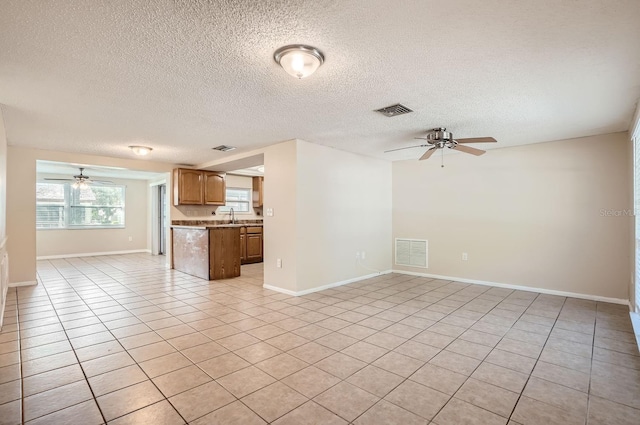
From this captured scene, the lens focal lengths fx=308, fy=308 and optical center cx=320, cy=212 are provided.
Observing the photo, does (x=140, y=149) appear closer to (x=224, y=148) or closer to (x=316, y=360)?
(x=224, y=148)

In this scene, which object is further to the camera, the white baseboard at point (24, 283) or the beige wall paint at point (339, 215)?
the white baseboard at point (24, 283)

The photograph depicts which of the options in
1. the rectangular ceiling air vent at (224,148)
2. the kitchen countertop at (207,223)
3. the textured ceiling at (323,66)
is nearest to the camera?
the textured ceiling at (323,66)

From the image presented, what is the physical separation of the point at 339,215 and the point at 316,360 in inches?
115

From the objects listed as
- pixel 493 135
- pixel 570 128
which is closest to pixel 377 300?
pixel 493 135

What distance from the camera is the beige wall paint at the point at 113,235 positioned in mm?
8180

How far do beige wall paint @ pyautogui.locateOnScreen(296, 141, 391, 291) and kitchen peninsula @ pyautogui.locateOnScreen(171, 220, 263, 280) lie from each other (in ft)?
6.20

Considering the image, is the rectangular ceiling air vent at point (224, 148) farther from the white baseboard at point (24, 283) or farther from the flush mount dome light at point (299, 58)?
the white baseboard at point (24, 283)

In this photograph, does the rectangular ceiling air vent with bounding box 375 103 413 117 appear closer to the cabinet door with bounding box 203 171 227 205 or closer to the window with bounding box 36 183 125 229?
the cabinet door with bounding box 203 171 227 205

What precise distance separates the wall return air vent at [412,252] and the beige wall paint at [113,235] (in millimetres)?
7776

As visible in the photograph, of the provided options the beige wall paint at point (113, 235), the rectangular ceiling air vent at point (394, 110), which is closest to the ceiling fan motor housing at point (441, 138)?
the rectangular ceiling air vent at point (394, 110)

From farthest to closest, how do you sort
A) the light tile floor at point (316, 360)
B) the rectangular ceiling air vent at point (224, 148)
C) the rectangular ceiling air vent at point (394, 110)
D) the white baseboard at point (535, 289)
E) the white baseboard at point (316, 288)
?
the rectangular ceiling air vent at point (224, 148)
the white baseboard at point (316, 288)
the white baseboard at point (535, 289)
the rectangular ceiling air vent at point (394, 110)
the light tile floor at point (316, 360)

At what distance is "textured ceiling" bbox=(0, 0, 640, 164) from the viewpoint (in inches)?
66.6

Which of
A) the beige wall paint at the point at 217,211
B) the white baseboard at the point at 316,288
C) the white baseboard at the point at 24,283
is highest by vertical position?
the beige wall paint at the point at 217,211

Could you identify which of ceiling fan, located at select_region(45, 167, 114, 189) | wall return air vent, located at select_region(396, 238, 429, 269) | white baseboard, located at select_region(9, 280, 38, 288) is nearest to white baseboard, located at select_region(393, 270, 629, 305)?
wall return air vent, located at select_region(396, 238, 429, 269)
